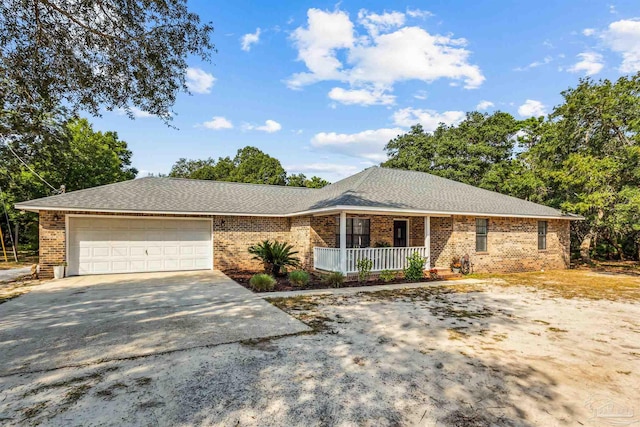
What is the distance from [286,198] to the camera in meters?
16.3

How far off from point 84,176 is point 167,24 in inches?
789

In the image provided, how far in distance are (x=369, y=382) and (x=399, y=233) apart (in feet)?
35.6

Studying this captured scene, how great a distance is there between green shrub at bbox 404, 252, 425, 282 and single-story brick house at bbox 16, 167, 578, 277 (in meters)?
0.35

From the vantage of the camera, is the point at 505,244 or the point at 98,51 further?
the point at 505,244

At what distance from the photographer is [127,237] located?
12359mm

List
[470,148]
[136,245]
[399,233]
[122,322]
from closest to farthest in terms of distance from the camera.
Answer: [122,322] < [136,245] < [399,233] < [470,148]

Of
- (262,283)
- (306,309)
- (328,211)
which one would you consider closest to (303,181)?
(328,211)

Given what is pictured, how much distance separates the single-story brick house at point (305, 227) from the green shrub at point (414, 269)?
35 cm

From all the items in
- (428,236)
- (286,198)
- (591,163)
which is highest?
(591,163)

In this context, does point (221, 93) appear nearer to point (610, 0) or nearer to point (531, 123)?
point (610, 0)

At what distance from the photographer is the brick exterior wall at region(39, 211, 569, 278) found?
42.5 ft

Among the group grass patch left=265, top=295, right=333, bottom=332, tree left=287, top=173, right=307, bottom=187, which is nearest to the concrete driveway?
grass patch left=265, top=295, right=333, bottom=332

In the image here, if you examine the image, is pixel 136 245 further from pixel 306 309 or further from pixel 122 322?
pixel 306 309

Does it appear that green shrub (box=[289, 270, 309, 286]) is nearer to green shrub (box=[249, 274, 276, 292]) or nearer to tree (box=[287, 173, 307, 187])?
green shrub (box=[249, 274, 276, 292])
